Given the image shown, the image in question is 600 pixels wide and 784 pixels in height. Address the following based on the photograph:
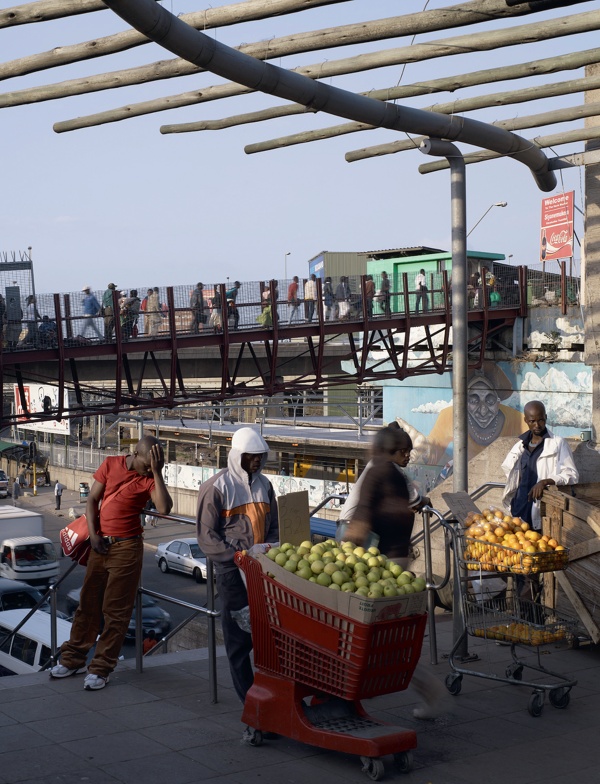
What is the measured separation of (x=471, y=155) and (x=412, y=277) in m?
16.5

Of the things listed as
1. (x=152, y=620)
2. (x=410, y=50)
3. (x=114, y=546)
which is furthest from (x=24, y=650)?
(x=410, y=50)

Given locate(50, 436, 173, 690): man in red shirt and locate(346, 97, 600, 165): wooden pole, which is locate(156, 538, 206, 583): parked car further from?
locate(50, 436, 173, 690): man in red shirt

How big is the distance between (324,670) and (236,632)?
939 mm

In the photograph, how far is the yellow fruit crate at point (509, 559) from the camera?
698 centimetres

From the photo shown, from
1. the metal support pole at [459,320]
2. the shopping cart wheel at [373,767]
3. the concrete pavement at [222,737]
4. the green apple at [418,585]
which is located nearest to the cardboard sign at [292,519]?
the green apple at [418,585]

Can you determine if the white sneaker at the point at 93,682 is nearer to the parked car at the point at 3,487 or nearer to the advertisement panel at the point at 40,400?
the advertisement panel at the point at 40,400

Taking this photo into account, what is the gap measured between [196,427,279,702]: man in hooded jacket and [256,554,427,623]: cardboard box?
754mm

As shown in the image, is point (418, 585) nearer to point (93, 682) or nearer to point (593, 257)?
point (93, 682)

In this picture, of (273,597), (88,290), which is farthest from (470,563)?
(88,290)

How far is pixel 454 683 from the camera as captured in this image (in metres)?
7.27

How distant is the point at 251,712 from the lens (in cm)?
606

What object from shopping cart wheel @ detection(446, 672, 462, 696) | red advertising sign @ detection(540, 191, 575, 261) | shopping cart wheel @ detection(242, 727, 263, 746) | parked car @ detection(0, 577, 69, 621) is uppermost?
red advertising sign @ detection(540, 191, 575, 261)

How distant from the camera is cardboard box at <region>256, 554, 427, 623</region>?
5488 mm

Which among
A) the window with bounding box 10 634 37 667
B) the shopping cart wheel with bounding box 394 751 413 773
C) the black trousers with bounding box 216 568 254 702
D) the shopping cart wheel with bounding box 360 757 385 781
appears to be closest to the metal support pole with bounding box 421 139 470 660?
the black trousers with bounding box 216 568 254 702
